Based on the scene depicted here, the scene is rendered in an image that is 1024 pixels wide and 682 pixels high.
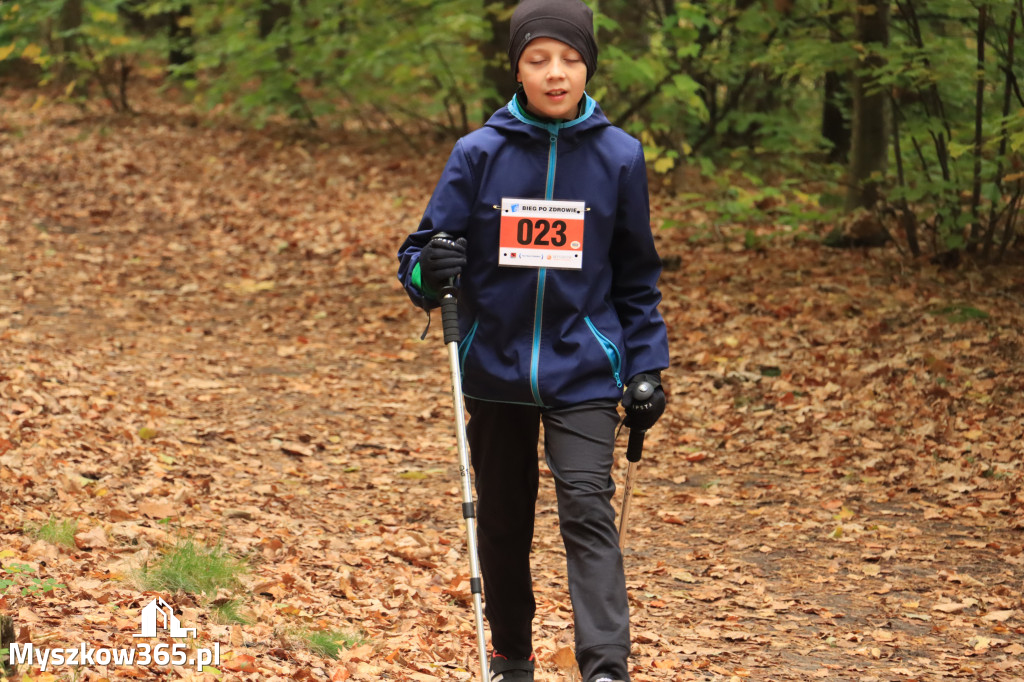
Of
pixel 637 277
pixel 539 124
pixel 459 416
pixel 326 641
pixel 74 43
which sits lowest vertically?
pixel 326 641

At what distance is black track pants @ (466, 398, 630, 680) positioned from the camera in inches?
118

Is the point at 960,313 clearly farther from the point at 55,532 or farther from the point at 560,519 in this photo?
the point at 55,532

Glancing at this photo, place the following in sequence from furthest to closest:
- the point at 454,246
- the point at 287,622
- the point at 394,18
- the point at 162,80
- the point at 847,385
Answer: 1. the point at 162,80
2. the point at 394,18
3. the point at 847,385
4. the point at 287,622
5. the point at 454,246

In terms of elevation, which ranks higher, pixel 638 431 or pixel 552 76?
pixel 552 76

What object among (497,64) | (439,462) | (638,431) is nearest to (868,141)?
(497,64)

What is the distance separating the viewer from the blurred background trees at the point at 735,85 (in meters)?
8.64

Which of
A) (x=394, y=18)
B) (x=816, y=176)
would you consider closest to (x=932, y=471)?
(x=816, y=176)

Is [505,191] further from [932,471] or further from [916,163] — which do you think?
[916,163]

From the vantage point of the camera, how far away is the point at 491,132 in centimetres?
320

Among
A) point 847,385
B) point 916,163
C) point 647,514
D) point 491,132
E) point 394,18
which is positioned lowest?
point 647,514

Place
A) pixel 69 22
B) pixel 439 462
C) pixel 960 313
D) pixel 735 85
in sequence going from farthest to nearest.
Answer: pixel 69 22 → pixel 735 85 → pixel 960 313 → pixel 439 462

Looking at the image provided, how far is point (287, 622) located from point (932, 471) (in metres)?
4.14

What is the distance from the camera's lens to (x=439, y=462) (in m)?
6.90

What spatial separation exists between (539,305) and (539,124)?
1.83 feet
